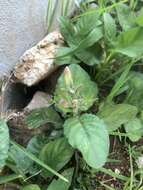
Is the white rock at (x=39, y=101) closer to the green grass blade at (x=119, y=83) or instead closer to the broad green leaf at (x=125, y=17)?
the green grass blade at (x=119, y=83)

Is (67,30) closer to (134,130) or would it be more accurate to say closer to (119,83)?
(119,83)

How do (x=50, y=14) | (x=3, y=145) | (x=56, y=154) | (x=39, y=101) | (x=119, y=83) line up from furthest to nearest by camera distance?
(x=50, y=14)
(x=39, y=101)
(x=119, y=83)
(x=56, y=154)
(x=3, y=145)

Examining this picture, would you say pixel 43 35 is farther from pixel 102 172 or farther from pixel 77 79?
pixel 102 172

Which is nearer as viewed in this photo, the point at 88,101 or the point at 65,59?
the point at 88,101

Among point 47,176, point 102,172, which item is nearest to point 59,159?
point 47,176

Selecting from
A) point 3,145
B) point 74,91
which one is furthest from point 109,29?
point 3,145

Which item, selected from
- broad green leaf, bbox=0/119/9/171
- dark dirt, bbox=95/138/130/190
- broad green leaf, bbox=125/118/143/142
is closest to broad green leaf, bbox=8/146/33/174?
broad green leaf, bbox=0/119/9/171

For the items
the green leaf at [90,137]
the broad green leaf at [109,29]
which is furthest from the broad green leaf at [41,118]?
the broad green leaf at [109,29]
